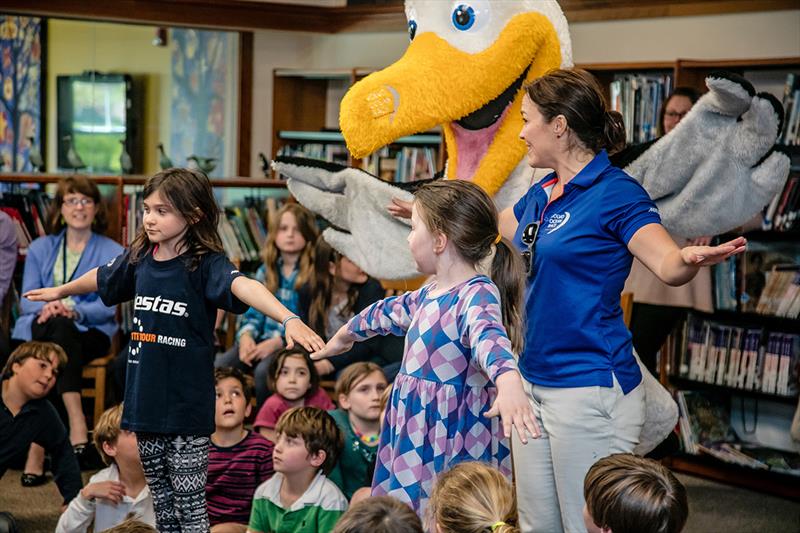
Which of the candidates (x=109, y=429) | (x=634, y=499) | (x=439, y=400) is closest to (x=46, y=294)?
(x=109, y=429)

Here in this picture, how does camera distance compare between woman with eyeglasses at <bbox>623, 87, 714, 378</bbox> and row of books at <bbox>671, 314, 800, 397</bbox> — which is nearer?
woman with eyeglasses at <bbox>623, 87, 714, 378</bbox>

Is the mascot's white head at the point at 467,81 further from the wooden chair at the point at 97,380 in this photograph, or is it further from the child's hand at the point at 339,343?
the wooden chair at the point at 97,380

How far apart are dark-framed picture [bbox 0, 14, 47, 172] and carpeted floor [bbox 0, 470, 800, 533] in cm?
356

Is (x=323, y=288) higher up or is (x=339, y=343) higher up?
(x=339, y=343)

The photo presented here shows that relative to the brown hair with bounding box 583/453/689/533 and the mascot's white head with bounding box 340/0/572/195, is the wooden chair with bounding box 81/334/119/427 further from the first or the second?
the brown hair with bounding box 583/453/689/533

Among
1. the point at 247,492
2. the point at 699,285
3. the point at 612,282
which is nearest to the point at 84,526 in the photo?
the point at 247,492

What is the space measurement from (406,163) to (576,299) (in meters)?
3.62

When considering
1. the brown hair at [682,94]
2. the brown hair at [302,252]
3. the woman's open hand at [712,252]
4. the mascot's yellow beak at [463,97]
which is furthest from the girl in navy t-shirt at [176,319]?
the brown hair at [682,94]

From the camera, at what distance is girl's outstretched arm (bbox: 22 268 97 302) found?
248cm

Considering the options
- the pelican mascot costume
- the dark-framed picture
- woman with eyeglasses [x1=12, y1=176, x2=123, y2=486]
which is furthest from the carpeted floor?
the dark-framed picture

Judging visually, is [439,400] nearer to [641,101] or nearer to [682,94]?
[682,94]

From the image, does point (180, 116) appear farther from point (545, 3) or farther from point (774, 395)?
point (545, 3)

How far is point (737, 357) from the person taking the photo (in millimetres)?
4293

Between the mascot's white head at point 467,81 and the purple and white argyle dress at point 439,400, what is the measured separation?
608mm
